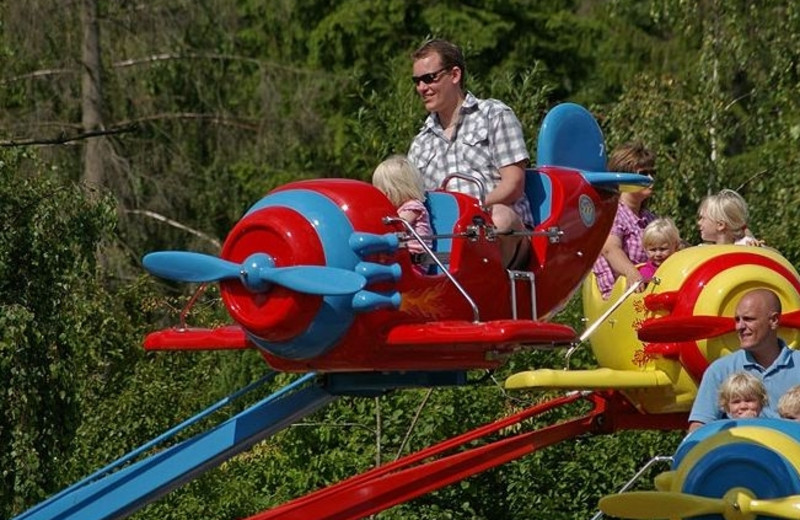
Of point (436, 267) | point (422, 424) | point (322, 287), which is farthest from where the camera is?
point (422, 424)

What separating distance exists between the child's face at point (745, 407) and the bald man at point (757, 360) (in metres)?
0.30

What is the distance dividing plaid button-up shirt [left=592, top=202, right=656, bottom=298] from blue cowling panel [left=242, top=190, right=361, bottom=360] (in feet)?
8.47

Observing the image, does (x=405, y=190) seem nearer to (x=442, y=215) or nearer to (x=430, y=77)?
(x=442, y=215)

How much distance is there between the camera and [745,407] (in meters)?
6.96

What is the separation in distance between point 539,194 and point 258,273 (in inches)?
62.7

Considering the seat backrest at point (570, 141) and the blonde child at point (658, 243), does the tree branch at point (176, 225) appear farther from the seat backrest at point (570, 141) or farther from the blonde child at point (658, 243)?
the seat backrest at point (570, 141)

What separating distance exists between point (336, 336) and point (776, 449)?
1.60 meters

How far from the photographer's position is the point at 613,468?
1128cm

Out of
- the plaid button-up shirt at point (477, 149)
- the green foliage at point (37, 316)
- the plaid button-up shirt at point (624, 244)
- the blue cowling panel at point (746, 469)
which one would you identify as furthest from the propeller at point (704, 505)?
the green foliage at point (37, 316)

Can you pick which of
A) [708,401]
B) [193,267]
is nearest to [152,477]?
[193,267]

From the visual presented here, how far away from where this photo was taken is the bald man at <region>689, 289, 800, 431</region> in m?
7.30

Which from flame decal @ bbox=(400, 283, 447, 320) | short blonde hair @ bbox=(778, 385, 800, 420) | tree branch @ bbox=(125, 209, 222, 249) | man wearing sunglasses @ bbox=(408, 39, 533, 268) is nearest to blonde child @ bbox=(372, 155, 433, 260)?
flame decal @ bbox=(400, 283, 447, 320)

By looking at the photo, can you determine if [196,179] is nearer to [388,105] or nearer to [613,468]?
[388,105]

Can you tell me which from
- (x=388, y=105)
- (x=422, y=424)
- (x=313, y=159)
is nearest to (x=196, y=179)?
(x=313, y=159)
